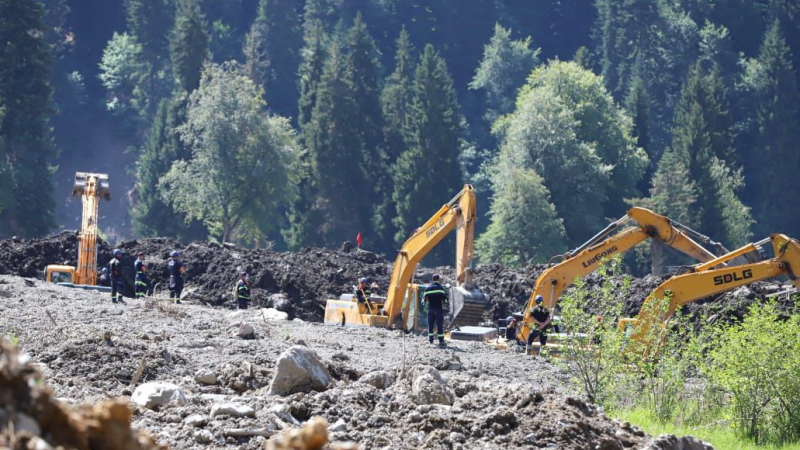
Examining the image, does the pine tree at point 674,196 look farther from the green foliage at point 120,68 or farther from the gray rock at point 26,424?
the gray rock at point 26,424

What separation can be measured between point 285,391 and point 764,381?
21.0ft

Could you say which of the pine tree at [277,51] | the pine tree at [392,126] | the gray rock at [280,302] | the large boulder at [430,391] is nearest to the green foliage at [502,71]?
the pine tree at [392,126]

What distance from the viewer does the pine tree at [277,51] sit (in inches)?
3615

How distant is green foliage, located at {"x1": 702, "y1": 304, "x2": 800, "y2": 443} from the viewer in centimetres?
1794

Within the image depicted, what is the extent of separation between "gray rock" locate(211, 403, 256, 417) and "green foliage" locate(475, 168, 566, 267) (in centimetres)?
5013

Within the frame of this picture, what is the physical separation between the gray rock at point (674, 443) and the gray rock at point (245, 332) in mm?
9466

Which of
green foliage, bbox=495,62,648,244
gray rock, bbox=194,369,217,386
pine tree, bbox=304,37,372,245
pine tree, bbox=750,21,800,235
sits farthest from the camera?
pine tree, bbox=750,21,800,235

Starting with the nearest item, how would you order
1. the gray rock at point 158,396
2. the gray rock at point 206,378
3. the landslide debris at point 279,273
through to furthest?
1. the gray rock at point 158,396
2. the gray rock at point 206,378
3. the landslide debris at point 279,273

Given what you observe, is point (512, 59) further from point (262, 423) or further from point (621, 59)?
point (262, 423)

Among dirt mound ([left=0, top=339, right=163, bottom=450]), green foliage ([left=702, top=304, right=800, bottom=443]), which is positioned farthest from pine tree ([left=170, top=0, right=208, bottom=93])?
dirt mound ([left=0, top=339, right=163, bottom=450])

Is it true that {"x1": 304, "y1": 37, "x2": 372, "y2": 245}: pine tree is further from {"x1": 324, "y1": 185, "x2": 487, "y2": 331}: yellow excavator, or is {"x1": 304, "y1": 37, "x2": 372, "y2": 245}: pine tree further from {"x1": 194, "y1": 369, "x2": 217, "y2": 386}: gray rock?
{"x1": 194, "y1": 369, "x2": 217, "y2": 386}: gray rock

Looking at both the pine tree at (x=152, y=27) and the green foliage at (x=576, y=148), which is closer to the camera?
the green foliage at (x=576, y=148)

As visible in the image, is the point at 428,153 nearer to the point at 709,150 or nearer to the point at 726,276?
the point at 709,150

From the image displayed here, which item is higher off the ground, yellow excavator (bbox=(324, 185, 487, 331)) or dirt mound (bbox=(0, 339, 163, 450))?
yellow excavator (bbox=(324, 185, 487, 331))
